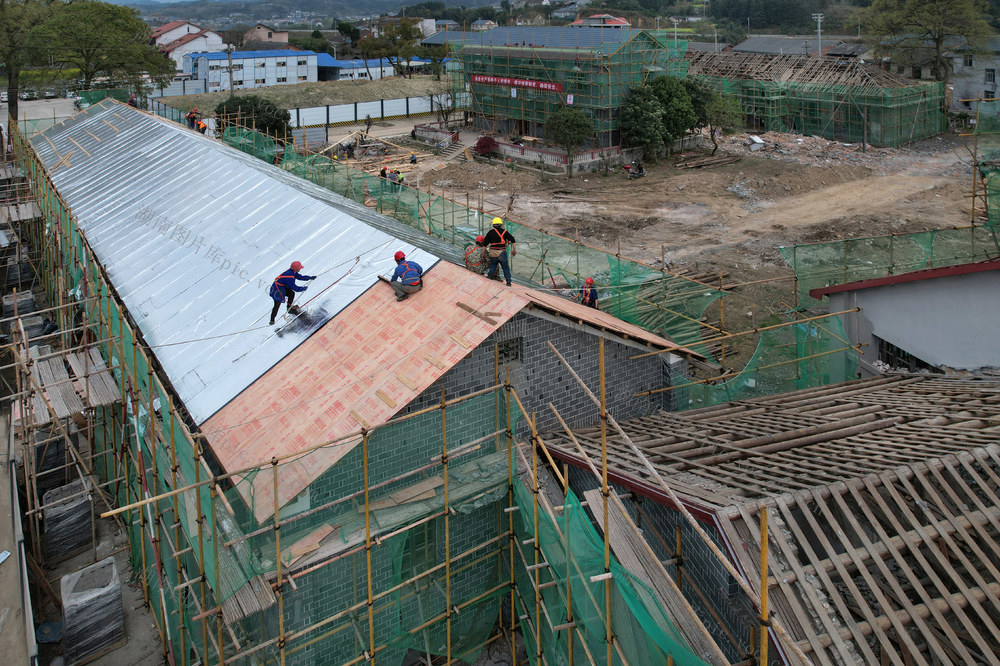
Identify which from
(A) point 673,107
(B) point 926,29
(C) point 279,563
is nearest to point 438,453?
(C) point 279,563

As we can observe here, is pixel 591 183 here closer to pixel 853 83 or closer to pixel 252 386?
pixel 853 83

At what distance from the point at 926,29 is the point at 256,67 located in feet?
212

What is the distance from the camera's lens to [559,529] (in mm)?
10469

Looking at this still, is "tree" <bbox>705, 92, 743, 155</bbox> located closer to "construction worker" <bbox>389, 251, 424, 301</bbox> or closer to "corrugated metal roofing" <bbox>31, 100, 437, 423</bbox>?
"corrugated metal roofing" <bbox>31, 100, 437, 423</bbox>

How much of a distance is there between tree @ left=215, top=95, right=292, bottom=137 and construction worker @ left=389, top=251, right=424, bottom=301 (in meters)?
36.1

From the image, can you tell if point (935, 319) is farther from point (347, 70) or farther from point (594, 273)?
point (347, 70)

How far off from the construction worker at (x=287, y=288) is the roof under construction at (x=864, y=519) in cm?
630

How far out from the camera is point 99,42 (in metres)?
55.6

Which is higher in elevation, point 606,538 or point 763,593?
point 763,593

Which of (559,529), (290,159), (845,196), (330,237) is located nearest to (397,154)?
(290,159)

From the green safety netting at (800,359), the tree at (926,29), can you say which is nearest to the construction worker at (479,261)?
the green safety netting at (800,359)

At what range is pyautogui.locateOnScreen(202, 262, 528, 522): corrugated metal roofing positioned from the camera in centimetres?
1156

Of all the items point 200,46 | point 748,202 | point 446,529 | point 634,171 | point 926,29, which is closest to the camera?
point 446,529

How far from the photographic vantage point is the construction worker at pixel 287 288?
48.2 feet
